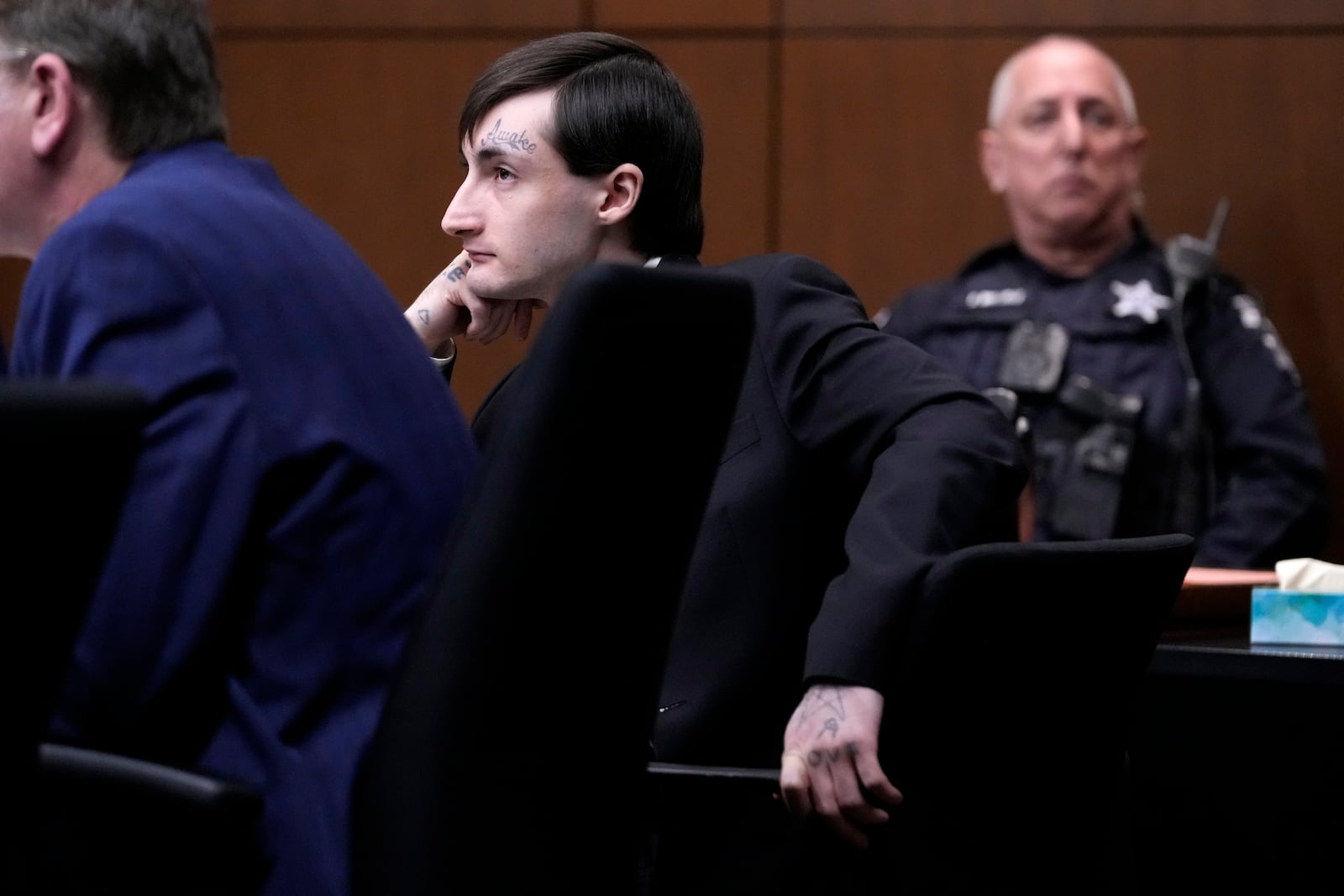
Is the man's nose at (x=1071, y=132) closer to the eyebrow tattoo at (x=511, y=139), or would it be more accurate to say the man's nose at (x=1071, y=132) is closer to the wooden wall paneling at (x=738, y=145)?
the wooden wall paneling at (x=738, y=145)

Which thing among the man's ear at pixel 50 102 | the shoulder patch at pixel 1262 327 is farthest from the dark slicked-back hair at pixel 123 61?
the shoulder patch at pixel 1262 327

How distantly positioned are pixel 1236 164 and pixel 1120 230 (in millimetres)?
483

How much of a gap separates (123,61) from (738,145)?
2.90 meters

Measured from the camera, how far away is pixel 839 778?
144 centimetres

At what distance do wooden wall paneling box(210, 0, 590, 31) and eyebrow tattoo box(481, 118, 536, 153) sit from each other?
2552 millimetres

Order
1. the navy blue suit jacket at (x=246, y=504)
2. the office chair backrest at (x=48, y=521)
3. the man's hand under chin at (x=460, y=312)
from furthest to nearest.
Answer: the man's hand under chin at (x=460, y=312)
the navy blue suit jacket at (x=246, y=504)
the office chair backrest at (x=48, y=521)

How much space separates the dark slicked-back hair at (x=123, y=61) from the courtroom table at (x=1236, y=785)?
119cm

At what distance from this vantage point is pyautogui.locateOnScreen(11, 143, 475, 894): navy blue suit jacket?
1179 mm

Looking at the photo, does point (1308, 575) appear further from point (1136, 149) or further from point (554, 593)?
point (1136, 149)

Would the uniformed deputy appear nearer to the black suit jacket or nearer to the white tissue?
the white tissue

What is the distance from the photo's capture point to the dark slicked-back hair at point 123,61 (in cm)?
148

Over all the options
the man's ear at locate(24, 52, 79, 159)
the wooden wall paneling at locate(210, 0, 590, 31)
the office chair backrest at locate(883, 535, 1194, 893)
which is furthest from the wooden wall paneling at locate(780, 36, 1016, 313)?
the man's ear at locate(24, 52, 79, 159)

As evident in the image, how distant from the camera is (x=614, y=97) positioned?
1.92m

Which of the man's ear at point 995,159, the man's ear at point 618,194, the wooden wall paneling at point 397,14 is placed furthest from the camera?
the wooden wall paneling at point 397,14
